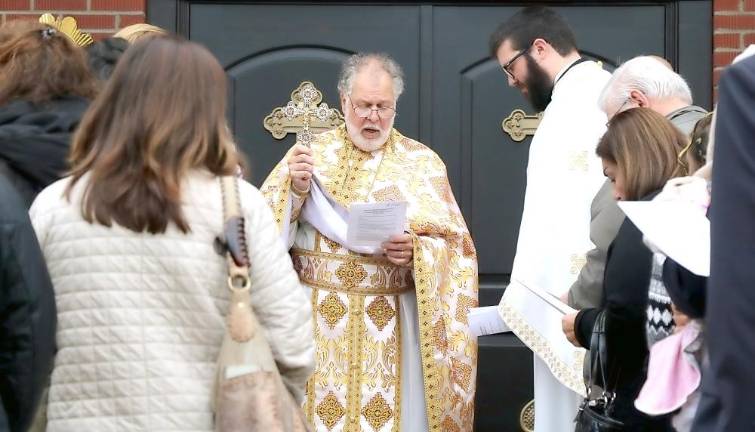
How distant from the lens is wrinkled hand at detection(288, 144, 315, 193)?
6.26 m

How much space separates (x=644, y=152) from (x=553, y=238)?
72.4 inches

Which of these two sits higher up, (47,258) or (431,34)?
(431,34)

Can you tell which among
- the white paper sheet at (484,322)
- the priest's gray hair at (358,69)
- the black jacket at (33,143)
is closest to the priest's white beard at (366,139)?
the priest's gray hair at (358,69)

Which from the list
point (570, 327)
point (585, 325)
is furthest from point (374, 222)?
point (585, 325)

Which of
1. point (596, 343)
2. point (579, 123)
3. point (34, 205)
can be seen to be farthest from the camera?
point (579, 123)

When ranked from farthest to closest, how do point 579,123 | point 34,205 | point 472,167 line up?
point 472,167 < point 579,123 < point 34,205

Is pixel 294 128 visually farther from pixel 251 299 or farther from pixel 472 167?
pixel 251 299

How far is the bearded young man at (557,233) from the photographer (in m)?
6.26

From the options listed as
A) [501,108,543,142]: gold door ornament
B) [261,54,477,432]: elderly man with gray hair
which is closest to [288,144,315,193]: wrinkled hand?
[261,54,477,432]: elderly man with gray hair

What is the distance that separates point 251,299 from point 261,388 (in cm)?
24

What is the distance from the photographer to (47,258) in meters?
3.43

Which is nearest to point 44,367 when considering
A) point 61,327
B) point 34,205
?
point 61,327

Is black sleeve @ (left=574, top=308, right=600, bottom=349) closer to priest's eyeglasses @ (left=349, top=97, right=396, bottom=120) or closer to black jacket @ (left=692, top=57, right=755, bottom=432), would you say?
priest's eyeglasses @ (left=349, top=97, right=396, bottom=120)

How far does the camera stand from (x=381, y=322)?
21.4 feet
